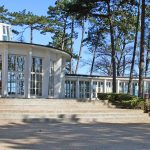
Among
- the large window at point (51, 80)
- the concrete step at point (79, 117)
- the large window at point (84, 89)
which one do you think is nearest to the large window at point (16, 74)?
the large window at point (51, 80)

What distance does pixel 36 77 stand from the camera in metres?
26.4

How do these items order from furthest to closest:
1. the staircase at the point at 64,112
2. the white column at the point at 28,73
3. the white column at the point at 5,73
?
1. the white column at the point at 28,73
2. the white column at the point at 5,73
3. the staircase at the point at 64,112

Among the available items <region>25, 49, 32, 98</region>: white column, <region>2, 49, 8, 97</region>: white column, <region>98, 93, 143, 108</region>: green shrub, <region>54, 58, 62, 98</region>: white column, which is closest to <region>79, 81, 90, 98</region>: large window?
<region>54, 58, 62, 98</region>: white column

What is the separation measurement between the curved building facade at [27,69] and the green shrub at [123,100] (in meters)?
3.99

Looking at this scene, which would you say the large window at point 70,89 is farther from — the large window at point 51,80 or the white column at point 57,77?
the large window at point 51,80

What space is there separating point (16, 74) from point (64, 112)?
25.9 feet

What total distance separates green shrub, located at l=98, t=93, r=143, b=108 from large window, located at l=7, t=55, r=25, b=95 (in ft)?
17.8

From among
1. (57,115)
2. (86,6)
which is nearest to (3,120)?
(57,115)

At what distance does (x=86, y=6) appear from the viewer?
30.1 m

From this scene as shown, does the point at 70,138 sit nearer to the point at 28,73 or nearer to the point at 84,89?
the point at 28,73

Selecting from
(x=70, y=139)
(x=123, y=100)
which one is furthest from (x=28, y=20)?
(x=70, y=139)

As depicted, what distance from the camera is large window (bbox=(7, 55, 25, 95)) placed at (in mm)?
25250

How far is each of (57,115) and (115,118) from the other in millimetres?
2779

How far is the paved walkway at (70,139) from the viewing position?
10.1 metres
